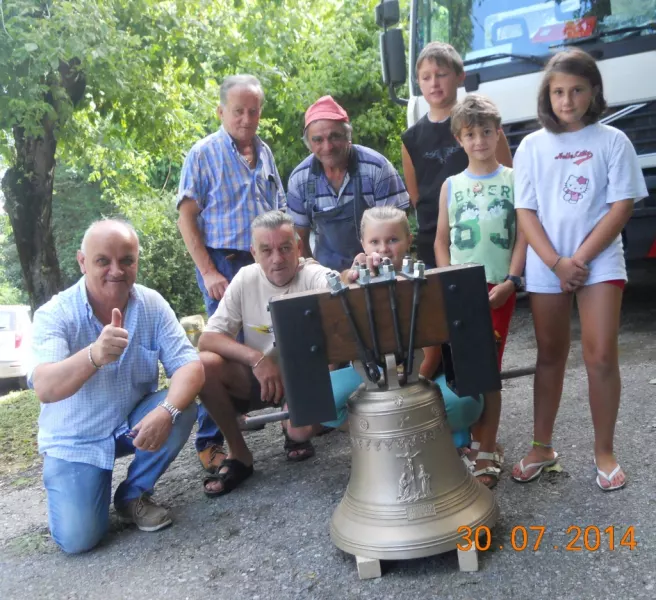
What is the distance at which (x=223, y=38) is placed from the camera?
9.96m

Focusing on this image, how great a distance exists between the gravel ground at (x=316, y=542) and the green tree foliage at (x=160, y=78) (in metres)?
5.20

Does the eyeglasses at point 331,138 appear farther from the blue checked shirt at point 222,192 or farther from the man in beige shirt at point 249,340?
the man in beige shirt at point 249,340

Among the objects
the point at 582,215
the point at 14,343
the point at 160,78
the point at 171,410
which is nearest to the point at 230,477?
the point at 171,410

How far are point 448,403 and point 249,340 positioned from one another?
1.16 m

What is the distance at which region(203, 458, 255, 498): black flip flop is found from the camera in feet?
12.2

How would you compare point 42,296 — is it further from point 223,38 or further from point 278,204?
point 278,204

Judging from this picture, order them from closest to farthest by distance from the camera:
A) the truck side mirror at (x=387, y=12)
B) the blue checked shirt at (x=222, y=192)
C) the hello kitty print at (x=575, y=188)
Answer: the hello kitty print at (x=575, y=188)
the blue checked shirt at (x=222, y=192)
the truck side mirror at (x=387, y=12)

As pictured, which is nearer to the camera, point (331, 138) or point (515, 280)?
point (515, 280)

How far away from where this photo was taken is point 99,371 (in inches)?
134

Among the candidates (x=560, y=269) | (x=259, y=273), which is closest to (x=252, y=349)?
(x=259, y=273)

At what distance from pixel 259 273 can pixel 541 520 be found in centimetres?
171

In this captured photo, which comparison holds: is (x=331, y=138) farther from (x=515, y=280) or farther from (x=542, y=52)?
(x=542, y=52)

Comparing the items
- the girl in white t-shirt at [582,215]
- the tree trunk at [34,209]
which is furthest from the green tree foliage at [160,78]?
the girl in white t-shirt at [582,215]

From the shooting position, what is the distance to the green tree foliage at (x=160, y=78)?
800 cm
